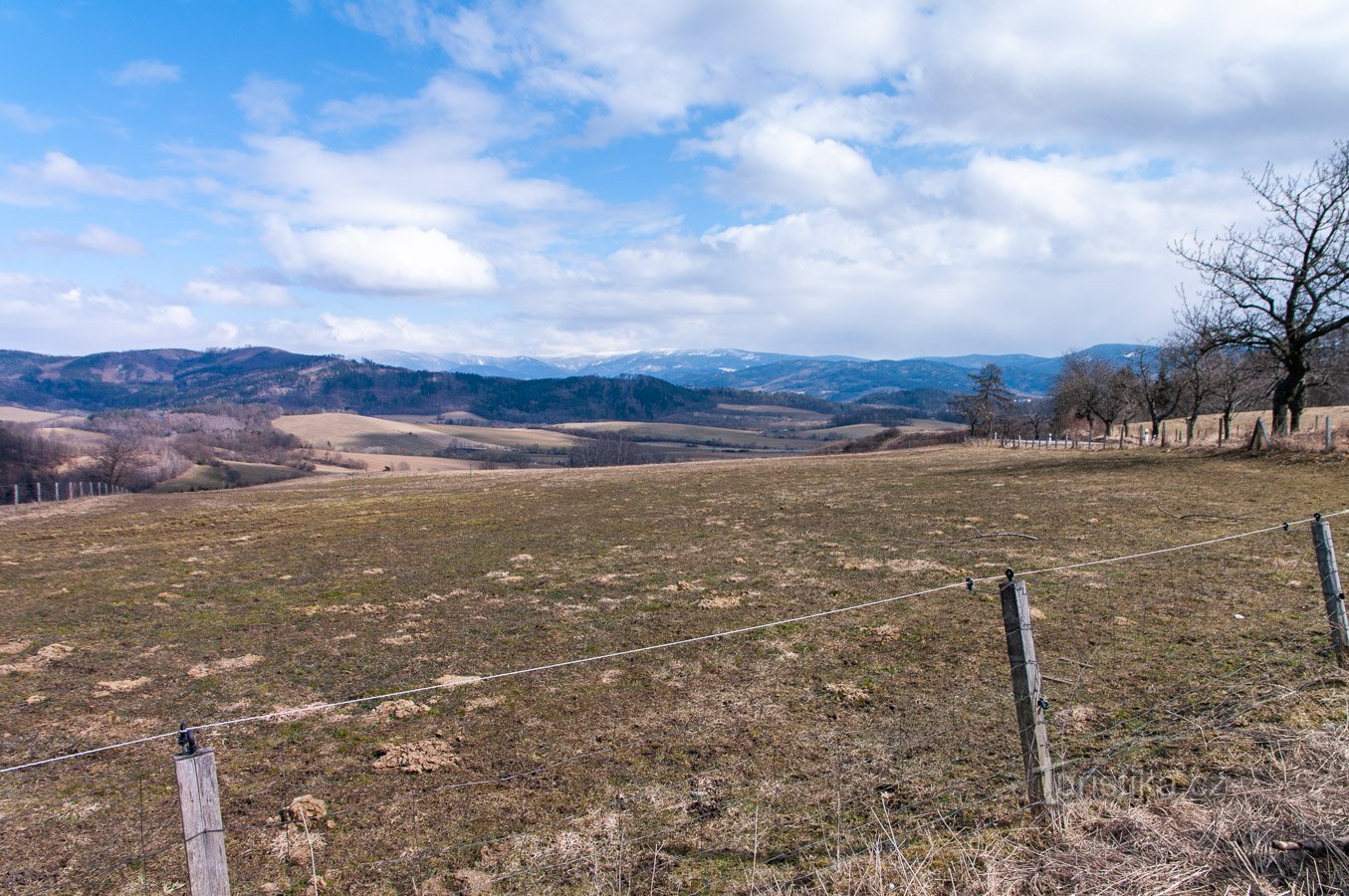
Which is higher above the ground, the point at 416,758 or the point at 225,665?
the point at 225,665

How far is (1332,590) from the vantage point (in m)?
6.95

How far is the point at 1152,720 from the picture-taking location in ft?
21.5

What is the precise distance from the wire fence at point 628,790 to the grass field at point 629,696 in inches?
1.2

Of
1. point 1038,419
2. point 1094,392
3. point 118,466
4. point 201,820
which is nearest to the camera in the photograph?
point 201,820

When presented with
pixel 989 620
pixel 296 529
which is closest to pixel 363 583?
pixel 296 529

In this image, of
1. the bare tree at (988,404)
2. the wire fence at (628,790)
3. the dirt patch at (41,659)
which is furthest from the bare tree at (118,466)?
the bare tree at (988,404)

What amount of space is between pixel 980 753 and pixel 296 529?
2170cm

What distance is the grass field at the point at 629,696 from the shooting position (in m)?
5.23

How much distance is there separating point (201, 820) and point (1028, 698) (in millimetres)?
4912

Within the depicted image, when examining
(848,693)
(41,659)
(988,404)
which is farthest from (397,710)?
(988,404)

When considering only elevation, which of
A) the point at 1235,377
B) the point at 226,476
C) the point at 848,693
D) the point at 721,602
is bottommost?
the point at 848,693

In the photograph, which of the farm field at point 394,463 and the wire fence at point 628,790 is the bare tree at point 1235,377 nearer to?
the wire fence at point 628,790

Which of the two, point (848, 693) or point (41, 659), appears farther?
point (41, 659)

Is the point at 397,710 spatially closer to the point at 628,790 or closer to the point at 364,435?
the point at 628,790
